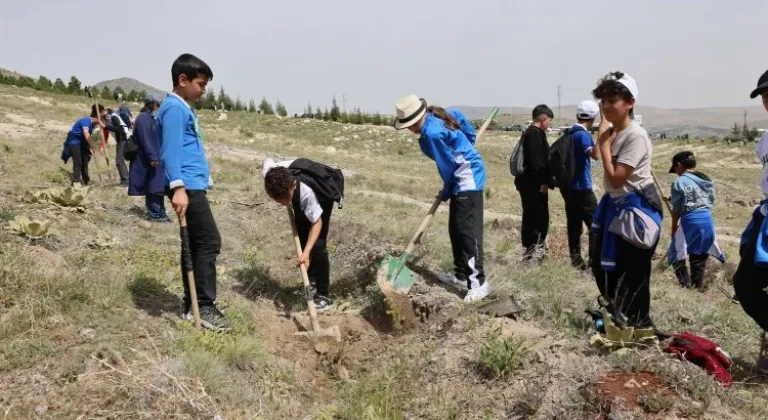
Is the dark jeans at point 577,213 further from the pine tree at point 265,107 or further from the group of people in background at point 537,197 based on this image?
the pine tree at point 265,107

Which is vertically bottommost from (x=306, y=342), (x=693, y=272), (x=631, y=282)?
(x=693, y=272)

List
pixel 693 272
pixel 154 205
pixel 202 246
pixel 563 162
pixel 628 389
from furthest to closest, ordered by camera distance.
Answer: pixel 154 205 → pixel 693 272 → pixel 563 162 → pixel 202 246 → pixel 628 389

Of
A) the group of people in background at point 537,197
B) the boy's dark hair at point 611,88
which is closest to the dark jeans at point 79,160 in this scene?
the group of people in background at point 537,197

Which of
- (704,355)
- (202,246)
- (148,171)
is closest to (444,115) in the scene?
(202,246)

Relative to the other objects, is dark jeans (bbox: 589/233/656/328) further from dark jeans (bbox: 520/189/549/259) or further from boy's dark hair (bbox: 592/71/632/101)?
dark jeans (bbox: 520/189/549/259)

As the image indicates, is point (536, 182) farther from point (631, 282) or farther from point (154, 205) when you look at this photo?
point (154, 205)

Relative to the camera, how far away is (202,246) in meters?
3.58

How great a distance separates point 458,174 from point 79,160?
7241 millimetres

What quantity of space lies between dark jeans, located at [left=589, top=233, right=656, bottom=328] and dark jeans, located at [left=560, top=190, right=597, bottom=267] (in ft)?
5.66

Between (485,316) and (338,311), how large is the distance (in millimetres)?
1193

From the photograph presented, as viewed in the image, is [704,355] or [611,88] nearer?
[704,355]

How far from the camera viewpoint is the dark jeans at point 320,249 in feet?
13.8

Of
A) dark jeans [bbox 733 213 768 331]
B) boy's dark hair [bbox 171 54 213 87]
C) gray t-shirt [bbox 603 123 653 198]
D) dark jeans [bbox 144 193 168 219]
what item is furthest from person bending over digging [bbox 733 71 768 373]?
dark jeans [bbox 144 193 168 219]

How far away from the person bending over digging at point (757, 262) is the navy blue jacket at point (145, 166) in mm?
5580
